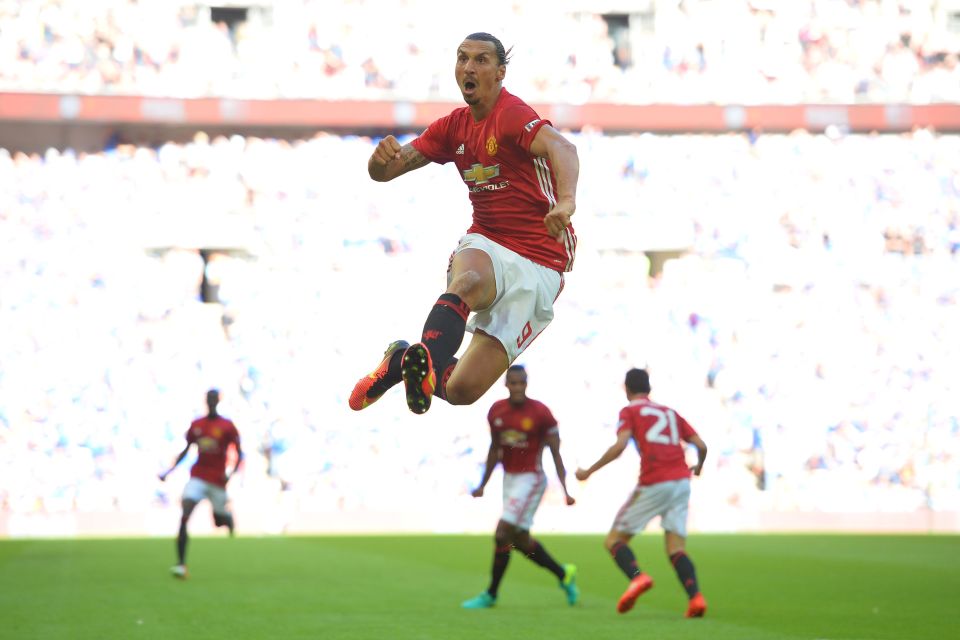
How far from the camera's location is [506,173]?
249 inches

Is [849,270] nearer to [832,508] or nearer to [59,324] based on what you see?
[832,508]

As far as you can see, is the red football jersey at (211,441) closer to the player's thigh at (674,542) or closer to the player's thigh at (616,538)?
the player's thigh at (616,538)

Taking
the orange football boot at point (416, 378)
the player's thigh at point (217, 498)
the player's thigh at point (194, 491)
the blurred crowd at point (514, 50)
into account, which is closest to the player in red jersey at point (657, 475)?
the orange football boot at point (416, 378)

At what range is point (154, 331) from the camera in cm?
2256

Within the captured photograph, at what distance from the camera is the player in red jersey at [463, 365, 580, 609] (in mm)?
10469

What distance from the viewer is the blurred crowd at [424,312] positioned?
2136 cm

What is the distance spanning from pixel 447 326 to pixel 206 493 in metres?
8.97

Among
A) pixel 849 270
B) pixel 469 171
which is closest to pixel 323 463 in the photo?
pixel 849 270

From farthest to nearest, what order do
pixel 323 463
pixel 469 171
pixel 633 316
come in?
pixel 633 316
pixel 323 463
pixel 469 171

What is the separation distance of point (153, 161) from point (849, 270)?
1311cm

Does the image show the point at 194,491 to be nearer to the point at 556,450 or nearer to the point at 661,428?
the point at 556,450

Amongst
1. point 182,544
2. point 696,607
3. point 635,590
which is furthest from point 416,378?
point 182,544

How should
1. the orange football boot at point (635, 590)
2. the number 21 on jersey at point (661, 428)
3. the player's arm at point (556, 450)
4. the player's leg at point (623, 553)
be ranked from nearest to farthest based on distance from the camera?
the orange football boot at point (635, 590), the player's leg at point (623, 553), the number 21 on jersey at point (661, 428), the player's arm at point (556, 450)

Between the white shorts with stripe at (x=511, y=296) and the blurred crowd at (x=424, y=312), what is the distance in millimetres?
14915
